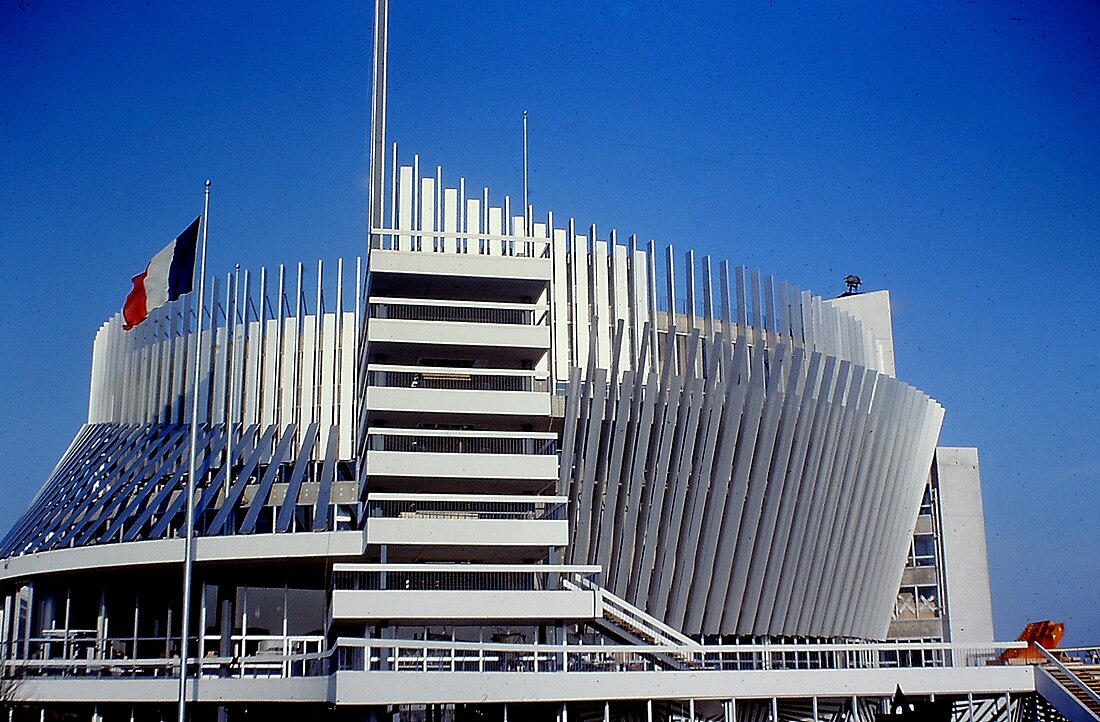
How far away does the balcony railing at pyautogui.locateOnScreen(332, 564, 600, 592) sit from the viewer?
35.3 metres

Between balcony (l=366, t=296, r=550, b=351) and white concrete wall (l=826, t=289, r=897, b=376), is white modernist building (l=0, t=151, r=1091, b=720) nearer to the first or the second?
balcony (l=366, t=296, r=550, b=351)

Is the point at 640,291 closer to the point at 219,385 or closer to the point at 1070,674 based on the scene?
the point at 219,385

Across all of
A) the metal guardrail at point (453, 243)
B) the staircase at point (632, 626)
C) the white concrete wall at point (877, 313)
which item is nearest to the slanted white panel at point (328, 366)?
the metal guardrail at point (453, 243)

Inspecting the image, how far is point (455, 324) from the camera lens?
38312 mm

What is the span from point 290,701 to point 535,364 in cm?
1229

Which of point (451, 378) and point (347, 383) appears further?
point (347, 383)

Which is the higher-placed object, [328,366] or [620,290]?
[620,290]

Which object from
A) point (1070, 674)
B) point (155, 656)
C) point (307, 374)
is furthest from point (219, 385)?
point (1070, 674)

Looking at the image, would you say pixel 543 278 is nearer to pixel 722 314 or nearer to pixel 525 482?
pixel 525 482

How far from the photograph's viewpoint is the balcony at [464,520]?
36219 millimetres

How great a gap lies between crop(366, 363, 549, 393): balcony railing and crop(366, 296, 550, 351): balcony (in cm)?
91

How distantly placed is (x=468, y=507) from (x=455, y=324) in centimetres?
559

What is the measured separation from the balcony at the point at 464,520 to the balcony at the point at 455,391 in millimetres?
2553

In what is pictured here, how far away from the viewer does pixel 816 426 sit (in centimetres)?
4375
